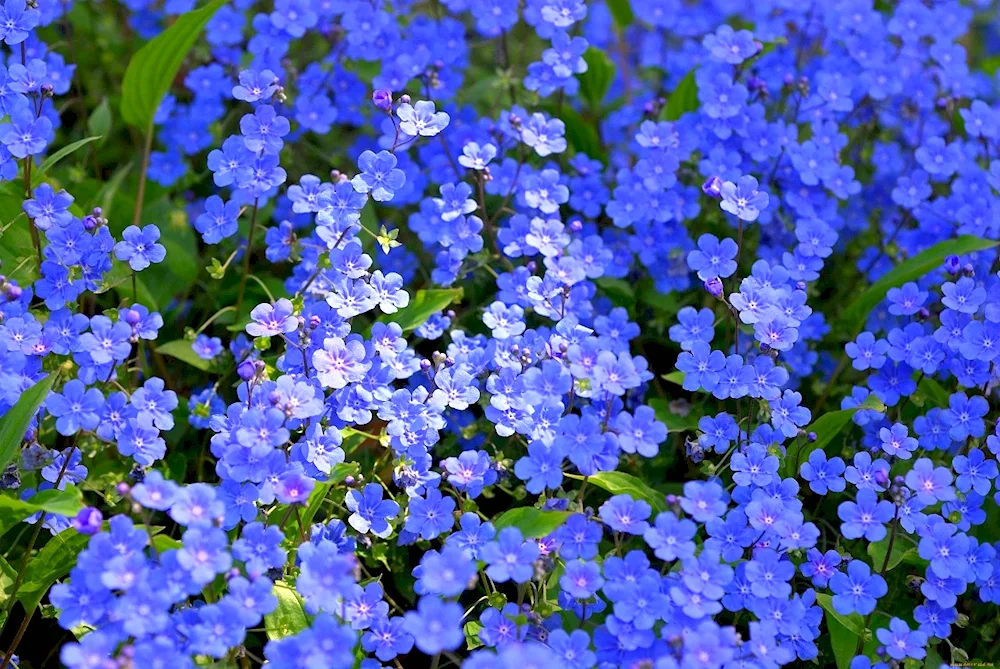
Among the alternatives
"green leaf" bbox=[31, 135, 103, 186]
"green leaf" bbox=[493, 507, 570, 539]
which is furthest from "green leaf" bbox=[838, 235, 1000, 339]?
"green leaf" bbox=[31, 135, 103, 186]

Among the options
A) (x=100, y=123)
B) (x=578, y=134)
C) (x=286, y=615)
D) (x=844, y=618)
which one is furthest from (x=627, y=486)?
(x=100, y=123)

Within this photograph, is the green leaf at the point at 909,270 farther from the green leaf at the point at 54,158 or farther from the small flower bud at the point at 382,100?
the green leaf at the point at 54,158

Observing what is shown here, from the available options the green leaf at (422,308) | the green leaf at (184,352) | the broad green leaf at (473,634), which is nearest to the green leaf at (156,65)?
the green leaf at (184,352)

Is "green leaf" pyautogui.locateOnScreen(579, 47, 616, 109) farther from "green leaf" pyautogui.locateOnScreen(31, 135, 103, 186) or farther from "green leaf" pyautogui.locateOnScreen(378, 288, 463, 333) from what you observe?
"green leaf" pyautogui.locateOnScreen(31, 135, 103, 186)

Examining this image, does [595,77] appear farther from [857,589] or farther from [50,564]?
[50,564]

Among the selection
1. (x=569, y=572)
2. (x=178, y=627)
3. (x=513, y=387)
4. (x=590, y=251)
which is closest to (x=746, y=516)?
(x=569, y=572)
